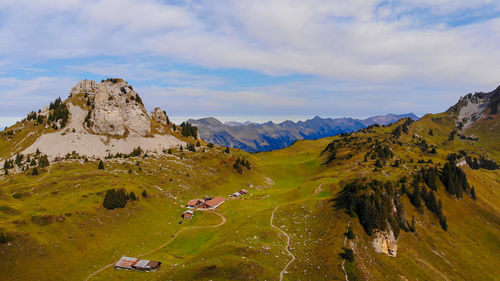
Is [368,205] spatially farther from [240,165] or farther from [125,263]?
[240,165]

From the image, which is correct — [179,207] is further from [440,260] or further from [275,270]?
[440,260]

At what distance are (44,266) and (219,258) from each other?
46.3 meters

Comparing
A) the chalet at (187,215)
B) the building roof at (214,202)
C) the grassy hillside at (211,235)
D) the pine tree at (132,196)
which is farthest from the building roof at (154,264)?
the building roof at (214,202)

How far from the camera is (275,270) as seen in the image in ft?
210

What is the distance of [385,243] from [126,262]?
254ft

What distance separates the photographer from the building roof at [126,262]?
232 feet

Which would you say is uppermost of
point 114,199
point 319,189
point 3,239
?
point 114,199

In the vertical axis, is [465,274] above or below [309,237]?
below

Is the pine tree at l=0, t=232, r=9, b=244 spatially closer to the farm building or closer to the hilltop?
the hilltop

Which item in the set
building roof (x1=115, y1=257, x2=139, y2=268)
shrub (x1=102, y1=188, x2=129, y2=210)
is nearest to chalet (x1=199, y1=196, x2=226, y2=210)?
shrub (x1=102, y1=188, x2=129, y2=210)

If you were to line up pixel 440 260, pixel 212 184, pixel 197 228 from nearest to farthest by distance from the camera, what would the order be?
pixel 440 260 < pixel 197 228 < pixel 212 184

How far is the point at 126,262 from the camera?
7175cm

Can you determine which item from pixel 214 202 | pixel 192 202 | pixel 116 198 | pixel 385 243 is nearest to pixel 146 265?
pixel 116 198

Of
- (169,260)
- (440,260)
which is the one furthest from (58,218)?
(440,260)
